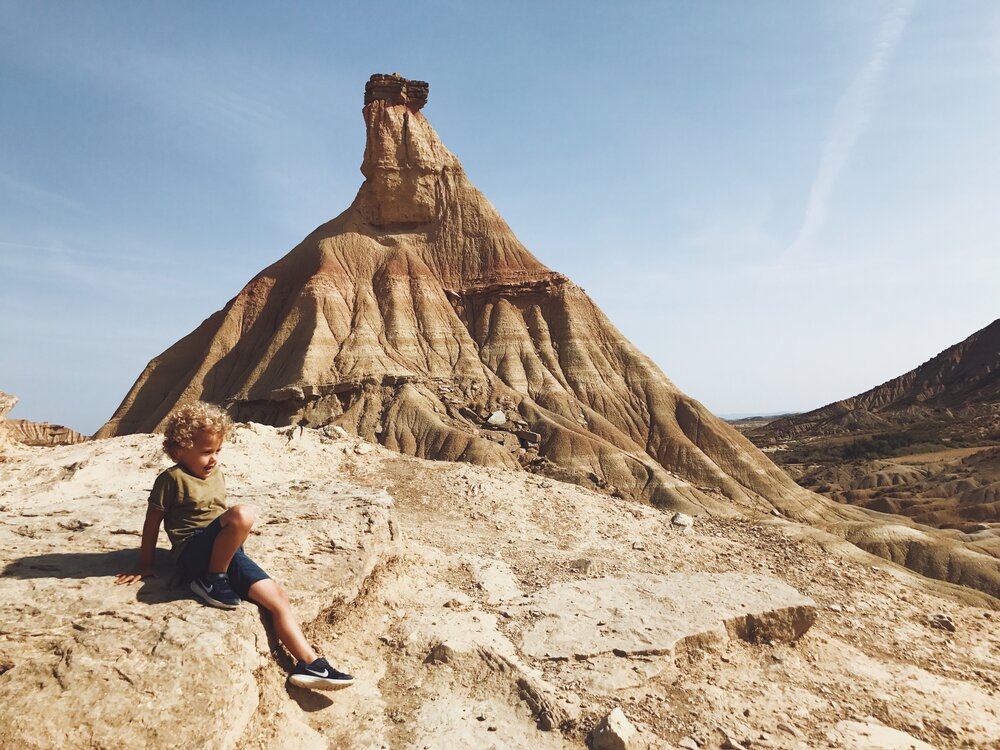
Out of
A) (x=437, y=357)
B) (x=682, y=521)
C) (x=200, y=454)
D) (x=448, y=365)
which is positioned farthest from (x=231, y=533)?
(x=437, y=357)

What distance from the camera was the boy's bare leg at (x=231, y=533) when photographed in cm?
405

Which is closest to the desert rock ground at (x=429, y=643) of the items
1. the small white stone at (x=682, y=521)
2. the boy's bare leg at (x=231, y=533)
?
the boy's bare leg at (x=231, y=533)

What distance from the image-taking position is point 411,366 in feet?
121

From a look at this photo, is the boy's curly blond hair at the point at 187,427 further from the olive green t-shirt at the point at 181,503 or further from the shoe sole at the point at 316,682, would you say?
the shoe sole at the point at 316,682

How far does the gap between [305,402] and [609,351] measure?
20232mm

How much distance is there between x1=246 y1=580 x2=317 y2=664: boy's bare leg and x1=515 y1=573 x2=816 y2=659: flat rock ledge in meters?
2.08

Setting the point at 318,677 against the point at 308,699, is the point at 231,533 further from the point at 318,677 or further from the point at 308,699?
the point at 308,699

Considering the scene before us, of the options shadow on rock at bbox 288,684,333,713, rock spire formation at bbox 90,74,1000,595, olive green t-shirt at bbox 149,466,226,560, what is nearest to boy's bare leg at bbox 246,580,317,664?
shadow on rock at bbox 288,684,333,713

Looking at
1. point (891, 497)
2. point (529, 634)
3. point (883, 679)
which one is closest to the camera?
point (529, 634)

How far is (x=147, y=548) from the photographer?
4266mm

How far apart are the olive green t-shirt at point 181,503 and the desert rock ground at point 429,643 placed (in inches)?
14.2

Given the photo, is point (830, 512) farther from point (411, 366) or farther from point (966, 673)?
point (966, 673)

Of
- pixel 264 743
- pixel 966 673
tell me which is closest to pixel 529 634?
pixel 264 743

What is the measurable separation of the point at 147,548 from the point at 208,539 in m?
0.49
